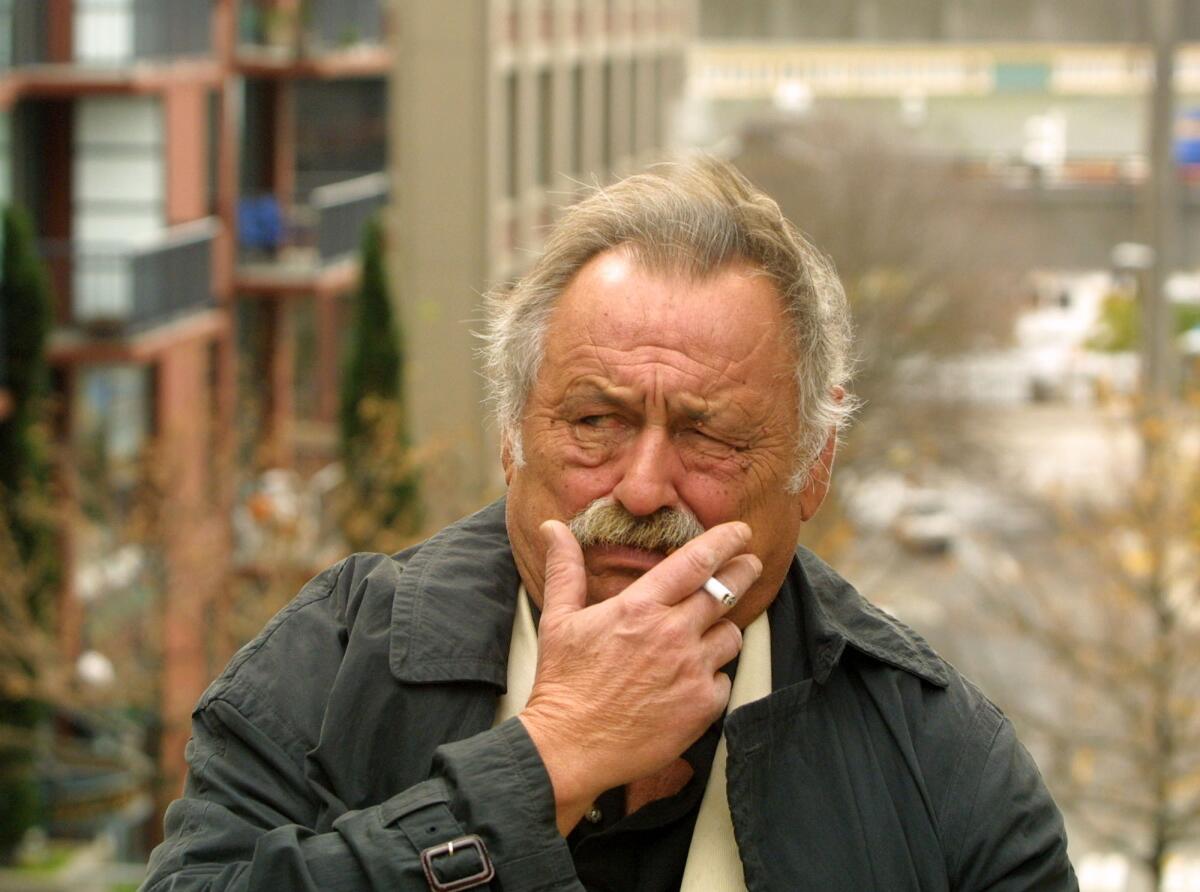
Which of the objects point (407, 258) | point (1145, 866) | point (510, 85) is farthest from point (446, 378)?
point (1145, 866)

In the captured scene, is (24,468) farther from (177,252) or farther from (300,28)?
(300,28)

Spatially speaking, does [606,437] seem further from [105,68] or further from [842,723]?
[105,68]

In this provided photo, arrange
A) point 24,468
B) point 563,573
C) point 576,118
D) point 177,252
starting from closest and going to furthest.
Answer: point 563,573 < point 24,468 < point 177,252 < point 576,118

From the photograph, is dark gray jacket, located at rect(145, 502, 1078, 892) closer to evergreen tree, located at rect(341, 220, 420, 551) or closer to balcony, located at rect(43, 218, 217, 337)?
evergreen tree, located at rect(341, 220, 420, 551)

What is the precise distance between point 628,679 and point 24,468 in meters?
20.7

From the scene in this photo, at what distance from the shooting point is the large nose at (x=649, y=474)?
3117mm

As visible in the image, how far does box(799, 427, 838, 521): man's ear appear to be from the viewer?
3.36m

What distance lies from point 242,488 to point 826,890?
22.4 metres

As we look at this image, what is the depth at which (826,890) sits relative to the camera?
3.09 m

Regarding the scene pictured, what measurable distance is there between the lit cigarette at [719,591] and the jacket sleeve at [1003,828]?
1.51 feet

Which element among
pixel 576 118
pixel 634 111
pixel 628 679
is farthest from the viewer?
pixel 634 111

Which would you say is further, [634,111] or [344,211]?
[634,111]

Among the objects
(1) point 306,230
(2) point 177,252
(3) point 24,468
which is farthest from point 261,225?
(3) point 24,468

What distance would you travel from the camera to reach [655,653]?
9.76ft
